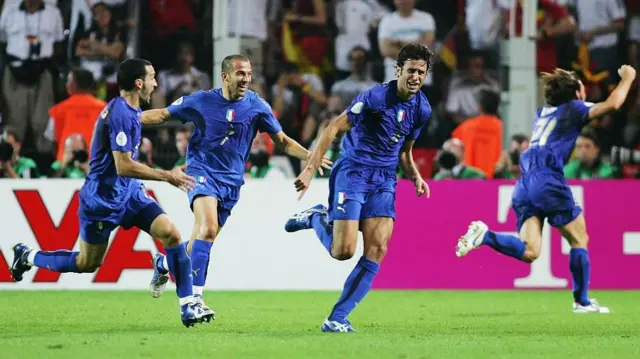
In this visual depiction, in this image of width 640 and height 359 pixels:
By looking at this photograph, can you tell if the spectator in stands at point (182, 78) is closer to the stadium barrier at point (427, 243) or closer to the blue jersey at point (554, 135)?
the stadium barrier at point (427, 243)

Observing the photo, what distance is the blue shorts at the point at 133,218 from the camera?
9297 mm

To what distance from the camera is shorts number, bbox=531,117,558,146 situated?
11258mm

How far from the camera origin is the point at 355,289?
898cm

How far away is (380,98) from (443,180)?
5.27 metres

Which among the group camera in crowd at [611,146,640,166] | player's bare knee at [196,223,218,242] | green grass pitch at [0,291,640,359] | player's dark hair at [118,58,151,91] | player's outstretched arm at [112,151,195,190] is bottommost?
green grass pitch at [0,291,640,359]

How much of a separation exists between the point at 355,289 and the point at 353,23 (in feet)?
28.3

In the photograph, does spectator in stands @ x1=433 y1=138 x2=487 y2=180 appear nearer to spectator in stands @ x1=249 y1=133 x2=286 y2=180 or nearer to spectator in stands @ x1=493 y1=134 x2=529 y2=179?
spectator in stands @ x1=493 y1=134 x2=529 y2=179

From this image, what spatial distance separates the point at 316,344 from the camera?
8.16m

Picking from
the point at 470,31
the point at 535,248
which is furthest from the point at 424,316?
the point at 470,31

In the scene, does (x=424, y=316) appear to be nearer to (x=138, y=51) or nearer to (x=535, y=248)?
(x=535, y=248)

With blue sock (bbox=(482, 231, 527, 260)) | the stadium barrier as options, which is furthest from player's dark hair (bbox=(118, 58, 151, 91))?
the stadium barrier

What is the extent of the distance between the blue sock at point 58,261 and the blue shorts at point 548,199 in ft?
13.1

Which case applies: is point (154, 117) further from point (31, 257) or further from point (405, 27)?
point (405, 27)

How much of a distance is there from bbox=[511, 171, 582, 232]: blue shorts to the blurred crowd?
3714mm
